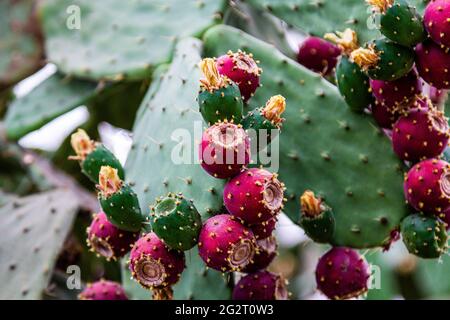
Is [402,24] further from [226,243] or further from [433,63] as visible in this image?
[226,243]

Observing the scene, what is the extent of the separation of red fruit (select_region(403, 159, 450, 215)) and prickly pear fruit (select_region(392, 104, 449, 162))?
0.03 metres

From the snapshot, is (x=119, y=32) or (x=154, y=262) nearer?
(x=154, y=262)

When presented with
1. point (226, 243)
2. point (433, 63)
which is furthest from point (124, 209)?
point (433, 63)

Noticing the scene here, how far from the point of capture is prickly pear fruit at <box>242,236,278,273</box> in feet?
5.39

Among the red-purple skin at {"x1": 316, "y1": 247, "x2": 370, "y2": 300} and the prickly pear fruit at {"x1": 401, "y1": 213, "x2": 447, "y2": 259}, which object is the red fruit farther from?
the red-purple skin at {"x1": 316, "y1": 247, "x2": 370, "y2": 300}

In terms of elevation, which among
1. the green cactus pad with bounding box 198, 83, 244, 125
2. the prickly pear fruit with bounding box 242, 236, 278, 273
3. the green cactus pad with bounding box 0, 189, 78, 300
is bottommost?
the green cactus pad with bounding box 0, 189, 78, 300

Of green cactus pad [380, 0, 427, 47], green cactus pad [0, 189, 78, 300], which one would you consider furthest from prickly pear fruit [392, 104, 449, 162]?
green cactus pad [0, 189, 78, 300]

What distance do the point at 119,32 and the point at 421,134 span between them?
91cm

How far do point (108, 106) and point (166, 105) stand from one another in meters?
1.03

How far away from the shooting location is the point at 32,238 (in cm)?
215

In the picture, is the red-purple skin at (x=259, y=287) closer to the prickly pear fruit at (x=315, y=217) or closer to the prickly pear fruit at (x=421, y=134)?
the prickly pear fruit at (x=315, y=217)

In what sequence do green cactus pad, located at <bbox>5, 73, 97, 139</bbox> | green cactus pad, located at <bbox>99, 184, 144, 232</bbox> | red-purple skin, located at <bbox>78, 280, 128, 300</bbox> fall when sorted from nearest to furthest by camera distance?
1. green cactus pad, located at <bbox>99, 184, 144, 232</bbox>
2. red-purple skin, located at <bbox>78, 280, 128, 300</bbox>
3. green cactus pad, located at <bbox>5, 73, 97, 139</bbox>
